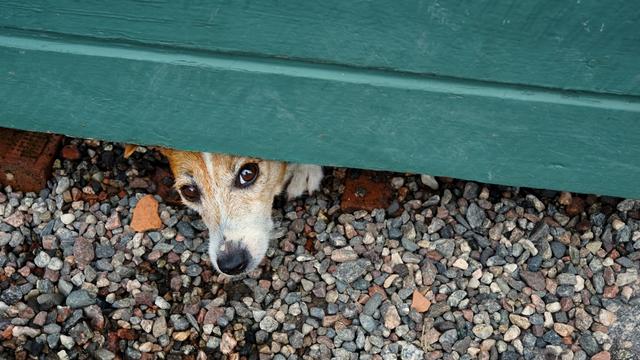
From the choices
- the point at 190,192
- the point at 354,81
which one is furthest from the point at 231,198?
the point at 354,81

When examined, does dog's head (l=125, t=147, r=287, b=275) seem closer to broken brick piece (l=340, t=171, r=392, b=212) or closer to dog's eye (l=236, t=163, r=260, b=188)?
dog's eye (l=236, t=163, r=260, b=188)

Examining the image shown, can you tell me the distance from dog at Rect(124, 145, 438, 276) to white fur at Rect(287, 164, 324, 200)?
5.1 inches

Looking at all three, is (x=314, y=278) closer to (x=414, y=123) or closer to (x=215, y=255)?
(x=215, y=255)

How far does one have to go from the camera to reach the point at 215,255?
3316 mm

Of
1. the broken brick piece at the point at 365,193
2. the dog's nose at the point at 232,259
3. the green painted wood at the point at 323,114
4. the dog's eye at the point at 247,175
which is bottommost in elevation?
the dog's nose at the point at 232,259

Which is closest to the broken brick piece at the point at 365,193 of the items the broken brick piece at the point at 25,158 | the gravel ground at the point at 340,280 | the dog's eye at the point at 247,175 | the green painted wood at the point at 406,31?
the gravel ground at the point at 340,280

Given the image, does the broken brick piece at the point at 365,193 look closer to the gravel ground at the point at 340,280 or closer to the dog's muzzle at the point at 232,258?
the gravel ground at the point at 340,280

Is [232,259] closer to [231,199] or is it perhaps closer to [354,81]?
[231,199]

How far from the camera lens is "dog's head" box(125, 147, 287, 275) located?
10.8 feet

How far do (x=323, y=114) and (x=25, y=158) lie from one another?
1741 millimetres

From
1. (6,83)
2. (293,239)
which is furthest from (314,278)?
(6,83)

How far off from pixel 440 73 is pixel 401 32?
253 mm

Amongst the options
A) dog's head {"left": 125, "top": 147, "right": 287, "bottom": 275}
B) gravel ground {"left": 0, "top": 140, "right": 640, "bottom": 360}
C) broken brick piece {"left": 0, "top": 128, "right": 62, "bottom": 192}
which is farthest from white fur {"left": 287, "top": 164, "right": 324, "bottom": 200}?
broken brick piece {"left": 0, "top": 128, "right": 62, "bottom": 192}

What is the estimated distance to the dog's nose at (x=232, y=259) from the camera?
10.7 ft
